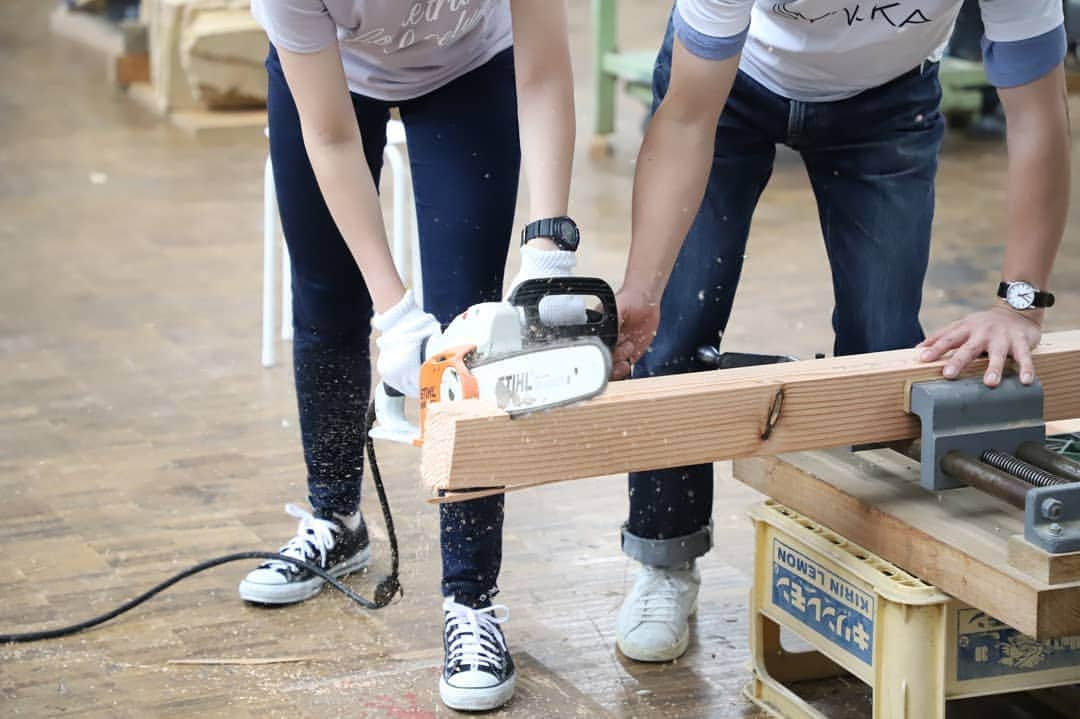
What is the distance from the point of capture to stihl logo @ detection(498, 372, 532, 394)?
190 cm

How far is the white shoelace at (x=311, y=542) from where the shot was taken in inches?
121

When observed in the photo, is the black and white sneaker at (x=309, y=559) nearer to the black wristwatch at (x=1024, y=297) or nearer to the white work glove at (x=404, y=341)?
the white work glove at (x=404, y=341)

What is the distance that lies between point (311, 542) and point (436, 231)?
842mm

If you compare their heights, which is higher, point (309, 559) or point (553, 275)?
point (553, 275)

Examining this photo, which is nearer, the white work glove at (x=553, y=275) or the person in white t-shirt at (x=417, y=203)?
the white work glove at (x=553, y=275)

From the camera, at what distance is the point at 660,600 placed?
9.19 ft

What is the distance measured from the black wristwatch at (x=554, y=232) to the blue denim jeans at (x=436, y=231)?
10.7 inches

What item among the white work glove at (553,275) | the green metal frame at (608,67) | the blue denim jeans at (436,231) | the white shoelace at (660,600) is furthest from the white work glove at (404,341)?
the green metal frame at (608,67)

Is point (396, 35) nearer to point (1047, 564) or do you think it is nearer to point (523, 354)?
point (523, 354)

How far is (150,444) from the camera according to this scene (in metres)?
3.99

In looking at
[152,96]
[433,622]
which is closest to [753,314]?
[433,622]

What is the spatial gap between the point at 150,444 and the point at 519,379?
91.3 inches

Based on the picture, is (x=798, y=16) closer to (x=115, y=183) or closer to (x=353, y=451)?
(x=353, y=451)

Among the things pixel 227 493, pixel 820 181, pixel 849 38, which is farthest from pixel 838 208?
pixel 227 493
